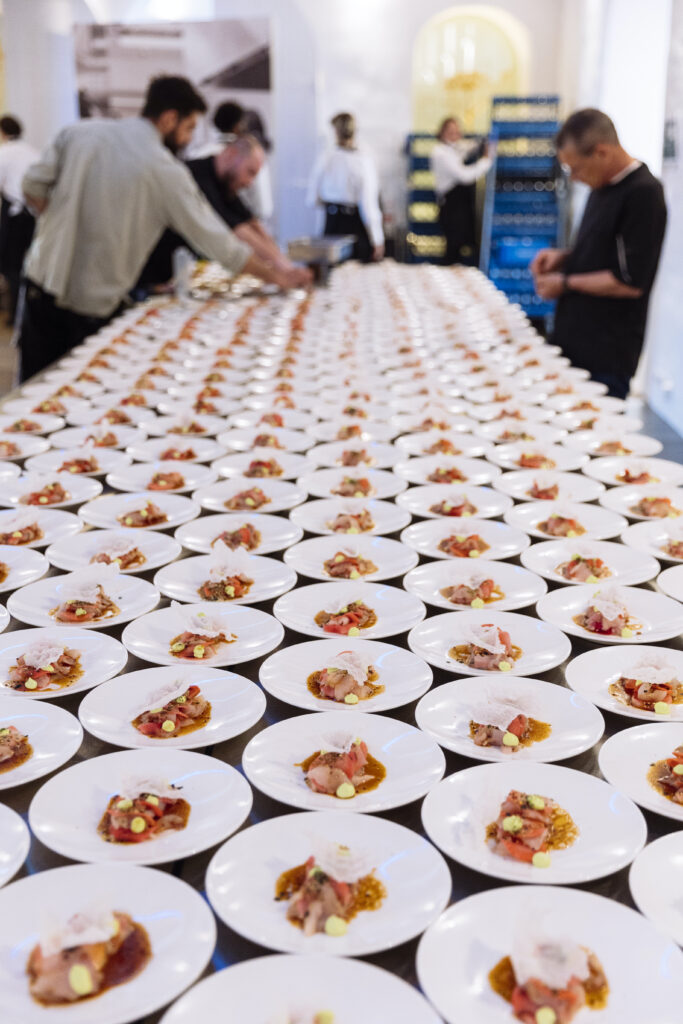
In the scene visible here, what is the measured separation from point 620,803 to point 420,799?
0.25m

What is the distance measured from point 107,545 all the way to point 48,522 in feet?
0.89

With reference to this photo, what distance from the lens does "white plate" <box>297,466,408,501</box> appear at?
87.4 inches

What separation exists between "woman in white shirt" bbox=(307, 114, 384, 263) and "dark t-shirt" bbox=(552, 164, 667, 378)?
12.1 feet

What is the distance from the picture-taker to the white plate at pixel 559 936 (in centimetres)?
83

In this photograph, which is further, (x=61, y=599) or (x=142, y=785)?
(x=61, y=599)

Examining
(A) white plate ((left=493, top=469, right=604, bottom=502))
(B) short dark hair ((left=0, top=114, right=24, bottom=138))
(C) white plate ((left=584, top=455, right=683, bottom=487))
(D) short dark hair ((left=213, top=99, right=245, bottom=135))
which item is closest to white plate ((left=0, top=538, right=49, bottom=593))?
(A) white plate ((left=493, top=469, right=604, bottom=502))

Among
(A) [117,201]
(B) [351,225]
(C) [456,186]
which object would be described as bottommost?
(B) [351,225]

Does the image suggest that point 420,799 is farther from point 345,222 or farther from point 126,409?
point 345,222

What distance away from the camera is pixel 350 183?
7.57 meters

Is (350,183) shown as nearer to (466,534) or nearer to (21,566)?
(466,534)

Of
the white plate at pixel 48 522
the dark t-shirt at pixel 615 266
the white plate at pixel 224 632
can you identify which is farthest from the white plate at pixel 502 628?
the dark t-shirt at pixel 615 266

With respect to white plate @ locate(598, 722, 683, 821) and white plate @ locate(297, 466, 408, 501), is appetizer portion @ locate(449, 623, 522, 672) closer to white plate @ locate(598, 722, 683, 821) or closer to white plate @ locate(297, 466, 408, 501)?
white plate @ locate(598, 722, 683, 821)

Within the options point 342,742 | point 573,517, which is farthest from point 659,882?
point 573,517

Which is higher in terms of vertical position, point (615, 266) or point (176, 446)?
point (615, 266)
